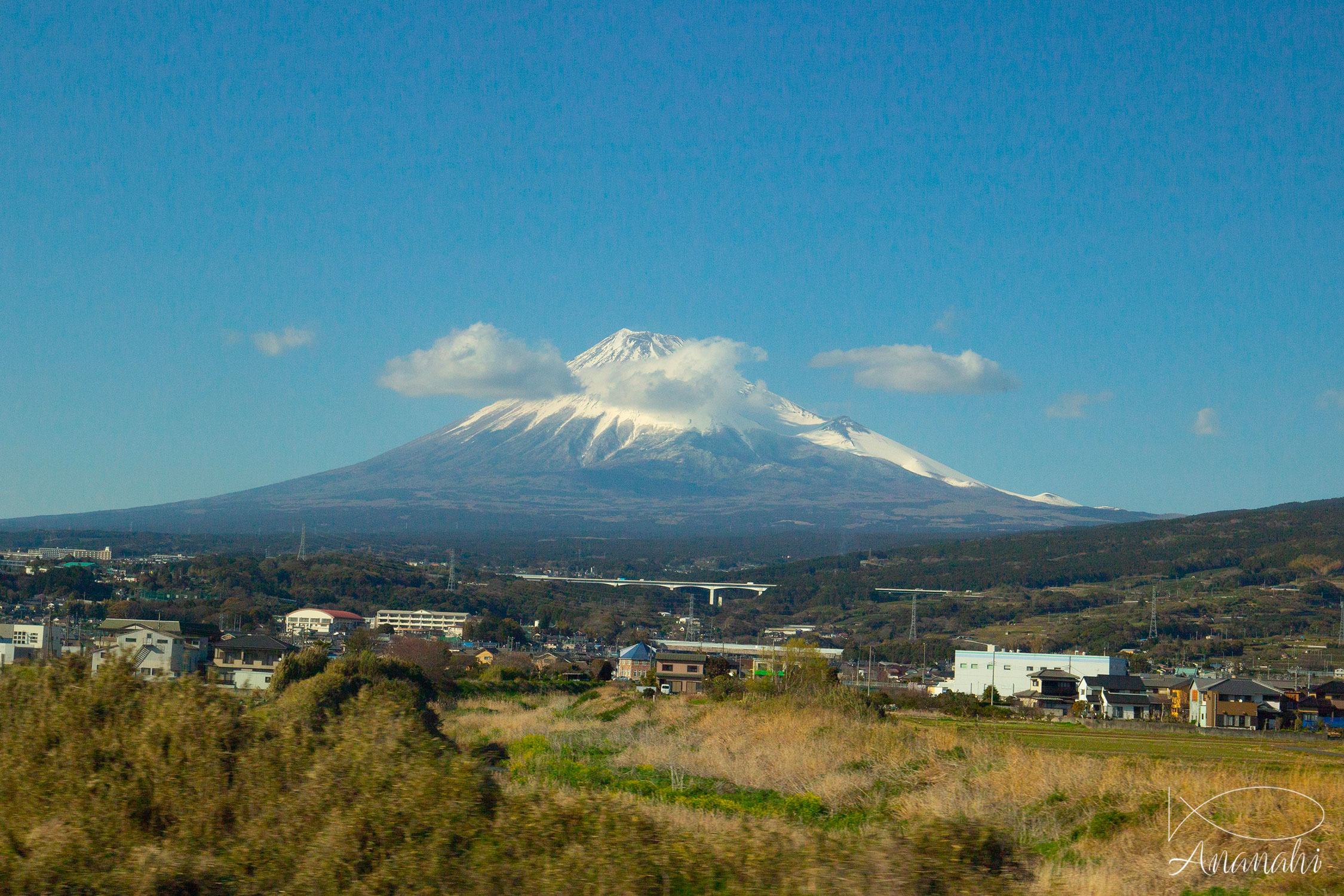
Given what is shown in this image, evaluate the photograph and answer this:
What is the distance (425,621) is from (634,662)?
109 feet

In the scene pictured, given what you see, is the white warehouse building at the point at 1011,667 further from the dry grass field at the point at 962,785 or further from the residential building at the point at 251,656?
the residential building at the point at 251,656

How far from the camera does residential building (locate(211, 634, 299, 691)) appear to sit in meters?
42.8

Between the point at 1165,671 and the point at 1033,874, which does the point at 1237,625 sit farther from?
the point at 1033,874

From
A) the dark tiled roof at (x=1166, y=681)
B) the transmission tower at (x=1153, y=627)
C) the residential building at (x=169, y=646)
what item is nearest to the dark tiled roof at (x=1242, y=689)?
the dark tiled roof at (x=1166, y=681)

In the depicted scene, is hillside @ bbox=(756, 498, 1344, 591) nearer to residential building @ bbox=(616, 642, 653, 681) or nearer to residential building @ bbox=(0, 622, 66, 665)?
residential building @ bbox=(616, 642, 653, 681)

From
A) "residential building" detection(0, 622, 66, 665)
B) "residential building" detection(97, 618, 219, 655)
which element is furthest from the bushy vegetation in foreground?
"residential building" detection(97, 618, 219, 655)

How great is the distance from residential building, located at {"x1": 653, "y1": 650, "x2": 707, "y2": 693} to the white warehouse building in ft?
40.4

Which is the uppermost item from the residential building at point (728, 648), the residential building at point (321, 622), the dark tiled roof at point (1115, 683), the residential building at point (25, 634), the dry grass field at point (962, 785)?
the dry grass field at point (962, 785)

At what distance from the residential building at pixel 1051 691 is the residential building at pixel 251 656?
30081 millimetres

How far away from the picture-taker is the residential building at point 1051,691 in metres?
49.1

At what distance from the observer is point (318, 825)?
25.6 feet

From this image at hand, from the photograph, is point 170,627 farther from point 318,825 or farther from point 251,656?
point 318,825

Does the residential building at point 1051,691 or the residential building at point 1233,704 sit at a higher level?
the residential building at point 1233,704

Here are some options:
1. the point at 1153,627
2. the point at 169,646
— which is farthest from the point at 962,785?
the point at 1153,627
